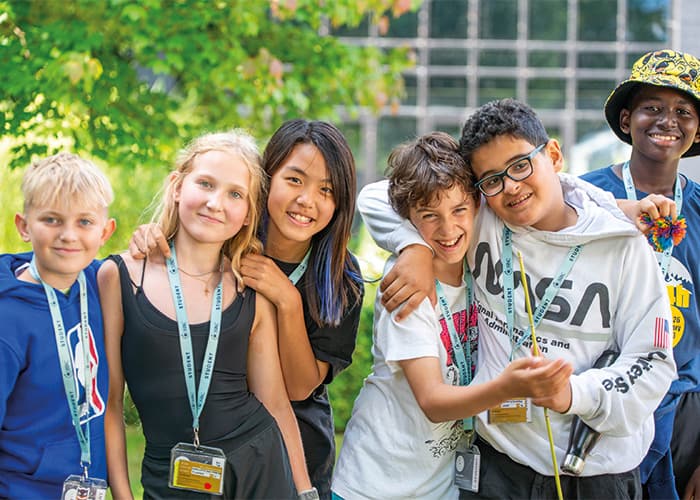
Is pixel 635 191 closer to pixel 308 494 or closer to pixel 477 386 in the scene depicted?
pixel 477 386

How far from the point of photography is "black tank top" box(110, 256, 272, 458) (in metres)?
2.65

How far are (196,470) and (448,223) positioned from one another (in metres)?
1.12

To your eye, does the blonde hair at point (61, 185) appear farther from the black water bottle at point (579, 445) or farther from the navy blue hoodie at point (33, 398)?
the black water bottle at point (579, 445)

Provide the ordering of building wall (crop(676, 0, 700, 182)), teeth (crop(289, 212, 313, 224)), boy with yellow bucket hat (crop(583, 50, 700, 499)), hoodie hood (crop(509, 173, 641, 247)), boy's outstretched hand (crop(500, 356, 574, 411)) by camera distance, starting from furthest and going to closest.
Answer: building wall (crop(676, 0, 700, 182)) → boy with yellow bucket hat (crop(583, 50, 700, 499)) → teeth (crop(289, 212, 313, 224)) → hoodie hood (crop(509, 173, 641, 247)) → boy's outstretched hand (crop(500, 356, 574, 411))

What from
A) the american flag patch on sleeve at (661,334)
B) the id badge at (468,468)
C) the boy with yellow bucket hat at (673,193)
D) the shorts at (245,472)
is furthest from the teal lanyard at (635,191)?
the shorts at (245,472)

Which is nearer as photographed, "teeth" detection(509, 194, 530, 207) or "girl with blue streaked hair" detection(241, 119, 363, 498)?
"teeth" detection(509, 194, 530, 207)

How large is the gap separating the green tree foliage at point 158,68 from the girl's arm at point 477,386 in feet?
9.13

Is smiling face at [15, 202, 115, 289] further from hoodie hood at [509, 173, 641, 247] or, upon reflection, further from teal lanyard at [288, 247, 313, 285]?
hoodie hood at [509, 173, 641, 247]

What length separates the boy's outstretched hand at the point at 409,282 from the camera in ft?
9.14

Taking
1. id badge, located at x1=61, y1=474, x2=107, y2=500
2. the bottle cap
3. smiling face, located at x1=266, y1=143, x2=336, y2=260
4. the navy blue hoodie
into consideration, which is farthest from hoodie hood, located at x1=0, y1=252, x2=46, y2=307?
the bottle cap

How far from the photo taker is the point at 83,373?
2508 mm

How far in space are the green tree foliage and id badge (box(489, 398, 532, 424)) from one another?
118 inches

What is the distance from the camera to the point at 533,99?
1428 cm

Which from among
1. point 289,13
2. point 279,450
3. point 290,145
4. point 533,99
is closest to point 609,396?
point 279,450
